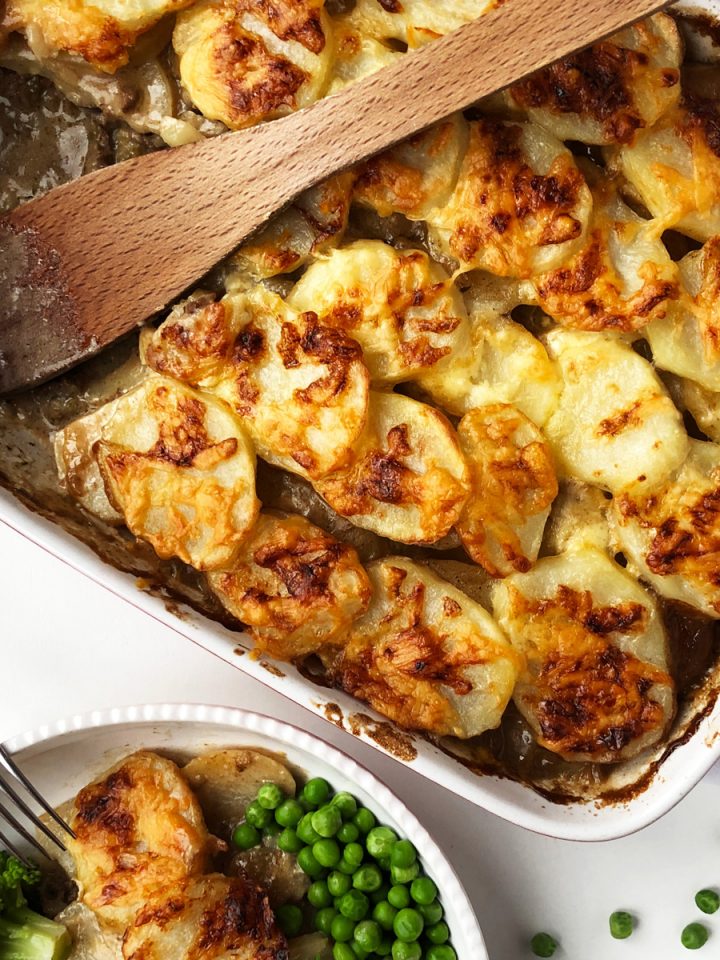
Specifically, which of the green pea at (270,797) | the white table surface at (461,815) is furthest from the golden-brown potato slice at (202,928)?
the white table surface at (461,815)

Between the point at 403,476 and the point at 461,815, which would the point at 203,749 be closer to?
the point at 461,815

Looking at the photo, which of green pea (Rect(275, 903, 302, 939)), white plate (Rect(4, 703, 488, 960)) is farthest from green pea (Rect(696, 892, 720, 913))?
green pea (Rect(275, 903, 302, 939))

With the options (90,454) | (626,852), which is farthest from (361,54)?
(626,852)

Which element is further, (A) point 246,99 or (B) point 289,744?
(B) point 289,744

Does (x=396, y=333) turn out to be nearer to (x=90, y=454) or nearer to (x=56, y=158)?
(x=90, y=454)

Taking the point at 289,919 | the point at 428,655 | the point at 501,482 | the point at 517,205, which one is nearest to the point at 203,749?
the point at 289,919
